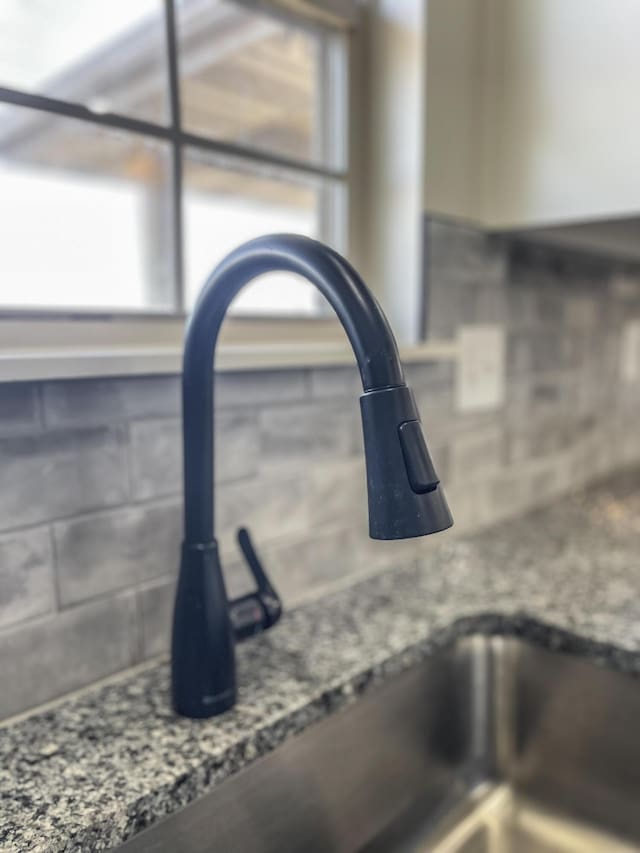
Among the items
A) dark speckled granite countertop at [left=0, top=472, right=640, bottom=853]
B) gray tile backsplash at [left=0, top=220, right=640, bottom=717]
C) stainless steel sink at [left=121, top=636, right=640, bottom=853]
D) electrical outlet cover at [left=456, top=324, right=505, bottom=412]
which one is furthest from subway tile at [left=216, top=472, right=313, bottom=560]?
→ electrical outlet cover at [left=456, top=324, right=505, bottom=412]

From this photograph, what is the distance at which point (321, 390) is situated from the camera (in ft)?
2.84

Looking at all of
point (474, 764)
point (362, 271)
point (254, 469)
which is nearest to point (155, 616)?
point (254, 469)

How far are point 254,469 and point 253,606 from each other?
19 cm

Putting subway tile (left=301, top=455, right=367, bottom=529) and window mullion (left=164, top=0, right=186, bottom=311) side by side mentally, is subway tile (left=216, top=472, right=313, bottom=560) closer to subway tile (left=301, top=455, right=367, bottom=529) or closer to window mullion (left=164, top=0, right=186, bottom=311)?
subway tile (left=301, top=455, right=367, bottom=529)

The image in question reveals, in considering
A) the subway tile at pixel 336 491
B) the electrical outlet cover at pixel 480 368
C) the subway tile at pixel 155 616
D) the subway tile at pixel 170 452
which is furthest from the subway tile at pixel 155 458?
the electrical outlet cover at pixel 480 368

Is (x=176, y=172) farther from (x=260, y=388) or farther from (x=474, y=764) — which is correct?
(x=474, y=764)

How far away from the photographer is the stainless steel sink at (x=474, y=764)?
0.66 meters

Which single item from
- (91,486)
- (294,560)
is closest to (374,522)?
(91,486)

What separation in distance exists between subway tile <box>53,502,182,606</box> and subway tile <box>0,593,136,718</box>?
0.07 ft

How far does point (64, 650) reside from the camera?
636mm

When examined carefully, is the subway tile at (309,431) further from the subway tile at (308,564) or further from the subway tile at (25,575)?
the subway tile at (25,575)

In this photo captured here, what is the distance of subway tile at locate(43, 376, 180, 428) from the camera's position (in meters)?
0.60

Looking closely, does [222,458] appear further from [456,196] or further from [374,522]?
[456,196]

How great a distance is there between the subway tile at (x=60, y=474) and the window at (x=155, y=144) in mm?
148
